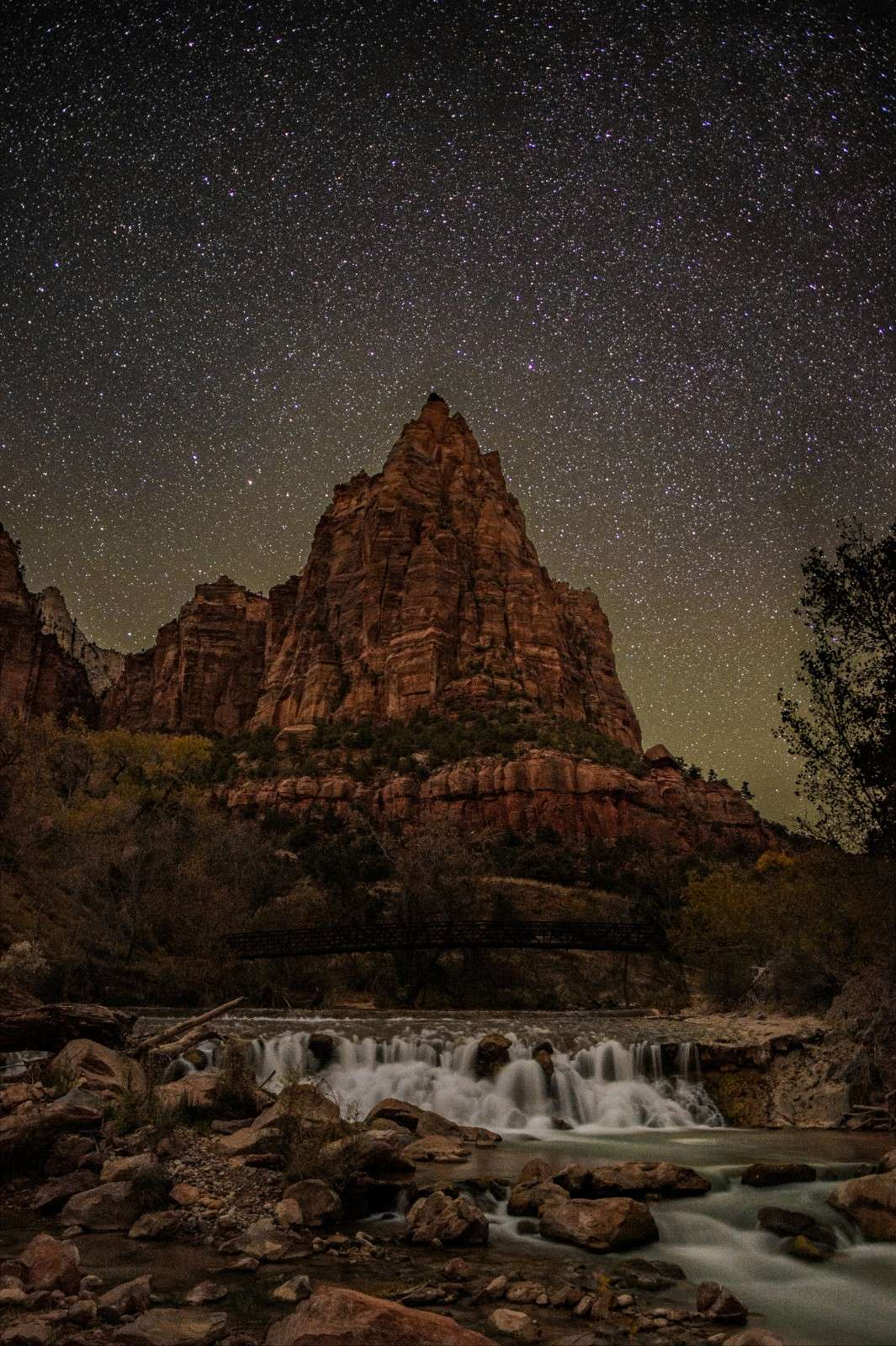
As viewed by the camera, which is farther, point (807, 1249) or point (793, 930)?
point (793, 930)

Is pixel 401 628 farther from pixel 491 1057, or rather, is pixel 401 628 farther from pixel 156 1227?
pixel 156 1227

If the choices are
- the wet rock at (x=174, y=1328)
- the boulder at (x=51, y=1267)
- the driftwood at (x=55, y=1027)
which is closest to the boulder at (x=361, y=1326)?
the wet rock at (x=174, y=1328)

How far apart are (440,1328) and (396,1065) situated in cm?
1590

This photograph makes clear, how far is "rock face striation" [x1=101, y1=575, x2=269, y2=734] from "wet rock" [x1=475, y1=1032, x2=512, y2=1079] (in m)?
117

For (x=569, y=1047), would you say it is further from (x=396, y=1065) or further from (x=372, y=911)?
(x=372, y=911)

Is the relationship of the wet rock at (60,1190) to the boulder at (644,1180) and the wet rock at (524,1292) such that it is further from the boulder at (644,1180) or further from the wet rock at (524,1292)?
the boulder at (644,1180)

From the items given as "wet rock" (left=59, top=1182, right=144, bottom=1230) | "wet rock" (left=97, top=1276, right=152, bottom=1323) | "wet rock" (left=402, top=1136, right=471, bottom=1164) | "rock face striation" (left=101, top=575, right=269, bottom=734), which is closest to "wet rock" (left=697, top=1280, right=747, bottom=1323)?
"wet rock" (left=97, top=1276, right=152, bottom=1323)

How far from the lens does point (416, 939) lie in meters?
37.9

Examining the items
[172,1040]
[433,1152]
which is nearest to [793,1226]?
[433,1152]

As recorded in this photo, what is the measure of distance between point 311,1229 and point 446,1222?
56.3 inches

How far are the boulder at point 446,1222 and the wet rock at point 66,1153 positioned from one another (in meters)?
4.41

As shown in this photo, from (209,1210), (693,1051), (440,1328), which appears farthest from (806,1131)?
(440,1328)

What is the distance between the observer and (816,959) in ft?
85.8

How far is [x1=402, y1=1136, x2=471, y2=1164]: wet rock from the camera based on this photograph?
1287 cm
